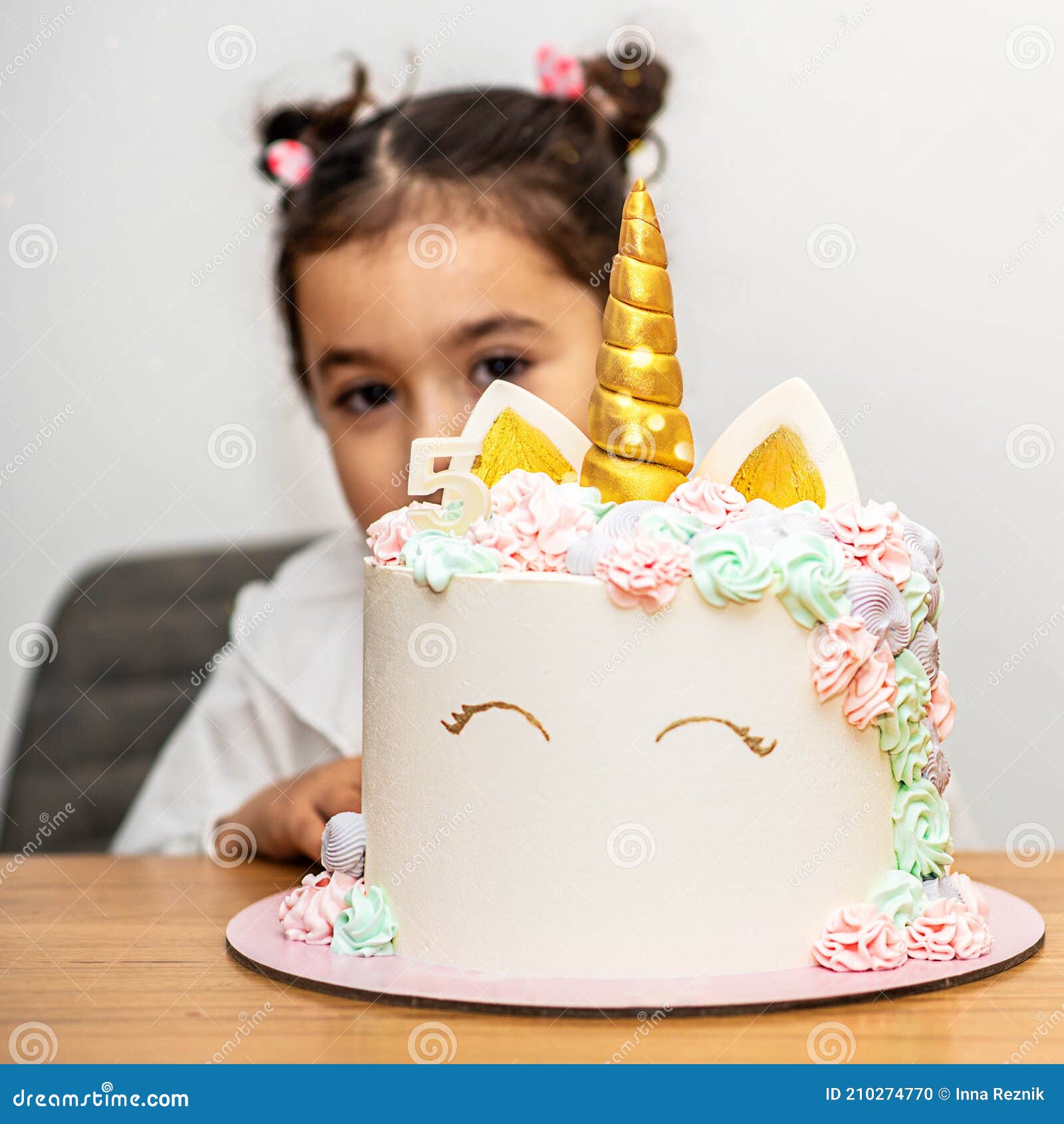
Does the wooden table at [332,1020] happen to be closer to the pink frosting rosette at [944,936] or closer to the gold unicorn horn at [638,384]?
the pink frosting rosette at [944,936]

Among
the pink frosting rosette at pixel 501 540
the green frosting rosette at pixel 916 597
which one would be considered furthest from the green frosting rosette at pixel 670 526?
the green frosting rosette at pixel 916 597

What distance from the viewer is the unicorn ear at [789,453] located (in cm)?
180

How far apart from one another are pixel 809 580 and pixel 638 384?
373 mm

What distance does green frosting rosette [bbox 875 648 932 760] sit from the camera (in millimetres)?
1702

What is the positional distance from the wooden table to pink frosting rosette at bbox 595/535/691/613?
0.43 meters

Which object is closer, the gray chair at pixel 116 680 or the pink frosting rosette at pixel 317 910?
the pink frosting rosette at pixel 317 910

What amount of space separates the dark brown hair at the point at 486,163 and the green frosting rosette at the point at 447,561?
1.44m

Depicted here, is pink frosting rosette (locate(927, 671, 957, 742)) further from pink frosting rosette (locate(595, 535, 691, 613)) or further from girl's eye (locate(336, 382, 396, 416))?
girl's eye (locate(336, 382, 396, 416))

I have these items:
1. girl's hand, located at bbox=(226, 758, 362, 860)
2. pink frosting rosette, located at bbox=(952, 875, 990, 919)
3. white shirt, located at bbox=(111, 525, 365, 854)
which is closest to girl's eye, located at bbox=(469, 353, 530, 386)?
white shirt, located at bbox=(111, 525, 365, 854)

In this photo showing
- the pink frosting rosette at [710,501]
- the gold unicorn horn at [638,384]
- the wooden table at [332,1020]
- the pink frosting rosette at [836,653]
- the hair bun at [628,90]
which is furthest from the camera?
the hair bun at [628,90]

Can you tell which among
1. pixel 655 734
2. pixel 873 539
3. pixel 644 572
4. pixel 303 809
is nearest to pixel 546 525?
pixel 644 572

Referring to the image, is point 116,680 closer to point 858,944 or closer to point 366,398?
point 366,398

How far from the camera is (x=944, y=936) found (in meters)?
1.70

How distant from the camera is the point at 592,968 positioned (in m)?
1.60
